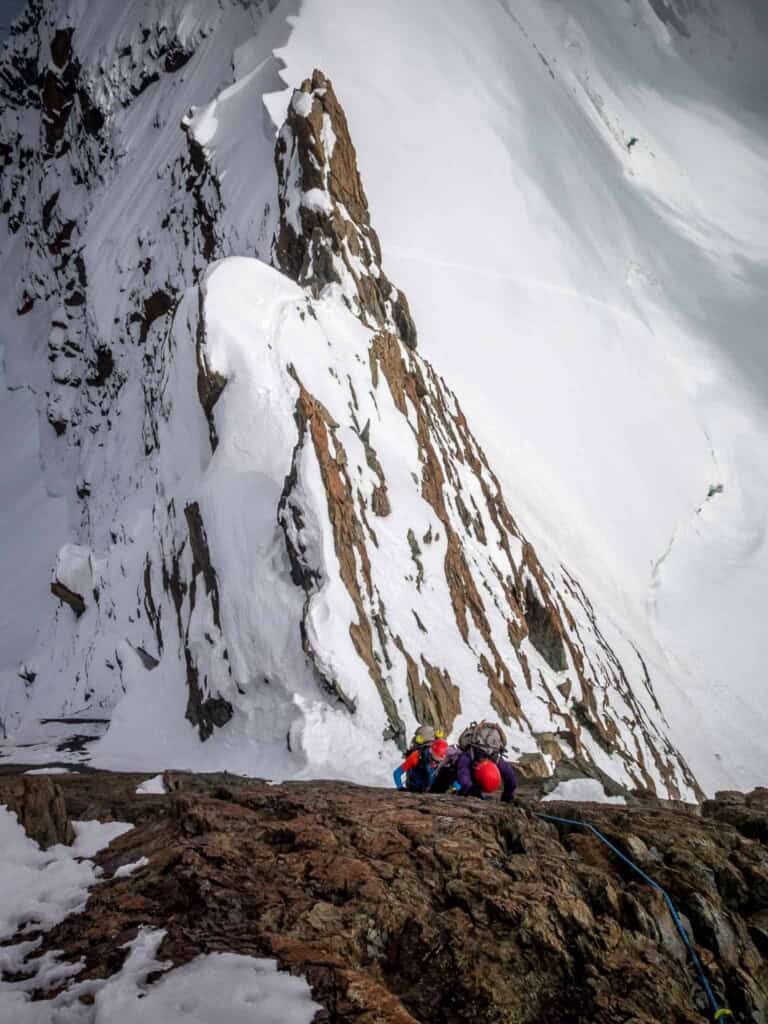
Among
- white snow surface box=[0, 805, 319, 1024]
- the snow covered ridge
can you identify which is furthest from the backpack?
the snow covered ridge

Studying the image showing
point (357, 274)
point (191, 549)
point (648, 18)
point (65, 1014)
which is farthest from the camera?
point (648, 18)

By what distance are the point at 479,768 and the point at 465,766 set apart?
313 mm

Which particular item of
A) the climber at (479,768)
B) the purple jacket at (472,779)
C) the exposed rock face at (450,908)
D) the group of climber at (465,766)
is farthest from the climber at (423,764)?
the exposed rock face at (450,908)

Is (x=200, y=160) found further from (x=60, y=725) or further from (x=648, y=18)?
(x=648, y=18)

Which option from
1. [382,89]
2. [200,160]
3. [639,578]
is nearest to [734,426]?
[639,578]

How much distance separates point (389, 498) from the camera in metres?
15.9

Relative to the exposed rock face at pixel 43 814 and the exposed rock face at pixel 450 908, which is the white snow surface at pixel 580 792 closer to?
the exposed rock face at pixel 450 908

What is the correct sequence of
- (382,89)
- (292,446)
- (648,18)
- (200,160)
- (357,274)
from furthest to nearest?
1. (648,18)
2. (382,89)
3. (200,160)
4. (357,274)
5. (292,446)

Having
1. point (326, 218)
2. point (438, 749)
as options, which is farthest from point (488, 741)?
point (326, 218)

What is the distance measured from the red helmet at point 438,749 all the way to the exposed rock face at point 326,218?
14.9m

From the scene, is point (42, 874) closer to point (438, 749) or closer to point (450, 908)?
point (450, 908)

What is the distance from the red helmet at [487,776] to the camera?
6.89 m

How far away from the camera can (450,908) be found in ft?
15.0

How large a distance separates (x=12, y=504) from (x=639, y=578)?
30.5 m
